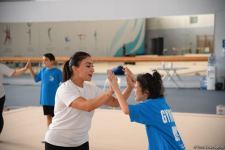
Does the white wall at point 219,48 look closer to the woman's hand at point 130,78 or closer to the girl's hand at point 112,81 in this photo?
the woman's hand at point 130,78

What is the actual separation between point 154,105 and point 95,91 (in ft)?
1.37

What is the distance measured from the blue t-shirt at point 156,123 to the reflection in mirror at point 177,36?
6987 mm

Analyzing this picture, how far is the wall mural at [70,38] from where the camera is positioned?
9.12 m

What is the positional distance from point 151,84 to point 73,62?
0.50m

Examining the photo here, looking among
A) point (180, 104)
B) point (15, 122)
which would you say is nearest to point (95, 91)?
point (15, 122)

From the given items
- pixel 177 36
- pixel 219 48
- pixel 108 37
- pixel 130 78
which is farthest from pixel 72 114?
pixel 177 36

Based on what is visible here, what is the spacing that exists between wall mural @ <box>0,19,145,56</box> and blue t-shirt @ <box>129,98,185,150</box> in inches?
274

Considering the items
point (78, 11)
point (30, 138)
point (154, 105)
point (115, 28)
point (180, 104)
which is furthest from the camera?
point (115, 28)

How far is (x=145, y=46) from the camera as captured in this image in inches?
394

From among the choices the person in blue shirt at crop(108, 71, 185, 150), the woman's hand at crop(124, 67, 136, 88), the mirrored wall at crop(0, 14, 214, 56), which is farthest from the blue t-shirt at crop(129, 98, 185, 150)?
the mirrored wall at crop(0, 14, 214, 56)

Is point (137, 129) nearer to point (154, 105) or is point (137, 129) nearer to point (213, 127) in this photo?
point (213, 127)

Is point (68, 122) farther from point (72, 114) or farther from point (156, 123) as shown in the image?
point (156, 123)

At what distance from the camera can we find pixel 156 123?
6.11 feet

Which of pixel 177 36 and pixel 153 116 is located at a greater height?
pixel 177 36
